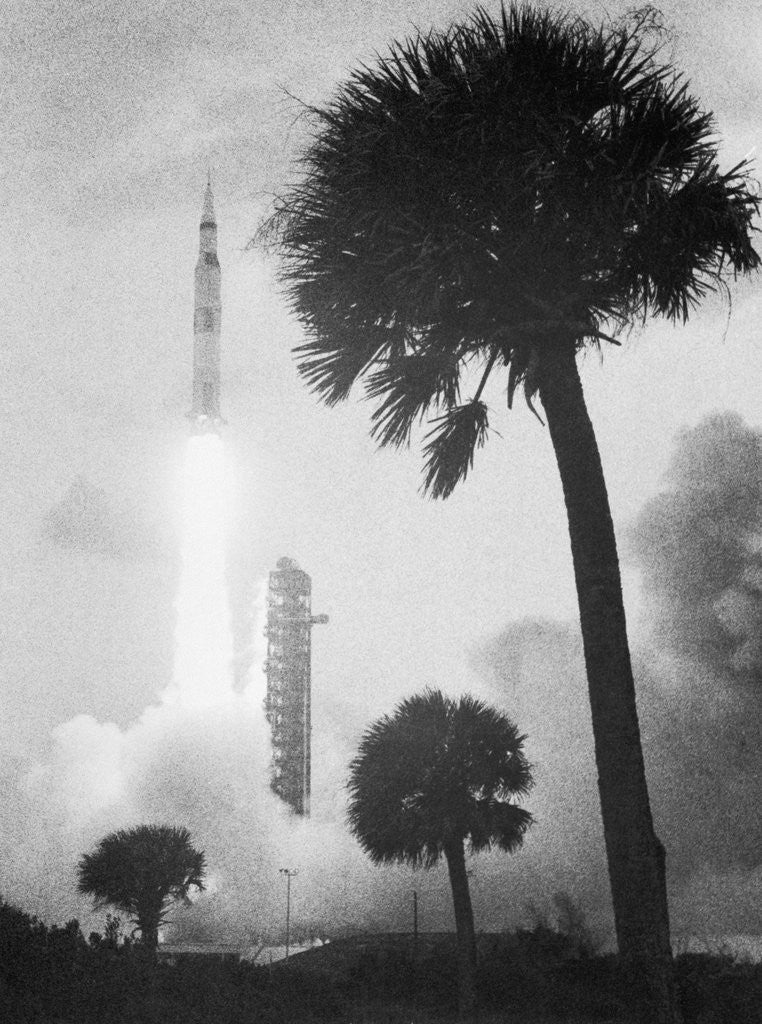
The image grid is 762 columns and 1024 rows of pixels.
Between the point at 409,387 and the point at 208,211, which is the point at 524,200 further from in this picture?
the point at 208,211

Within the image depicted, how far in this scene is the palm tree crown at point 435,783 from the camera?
116 ft

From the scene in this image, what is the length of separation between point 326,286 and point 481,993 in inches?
1134

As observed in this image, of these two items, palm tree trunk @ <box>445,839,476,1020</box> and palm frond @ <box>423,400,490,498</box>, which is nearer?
palm frond @ <box>423,400,490,498</box>

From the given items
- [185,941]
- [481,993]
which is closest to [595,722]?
[481,993]

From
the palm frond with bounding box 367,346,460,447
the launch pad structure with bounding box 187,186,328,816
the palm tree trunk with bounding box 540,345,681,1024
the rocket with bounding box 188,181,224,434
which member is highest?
the rocket with bounding box 188,181,224,434

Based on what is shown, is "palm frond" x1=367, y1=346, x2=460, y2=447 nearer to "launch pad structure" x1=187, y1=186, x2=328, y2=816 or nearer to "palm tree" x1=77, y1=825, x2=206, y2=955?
"palm tree" x1=77, y1=825, x2=206, y2=955

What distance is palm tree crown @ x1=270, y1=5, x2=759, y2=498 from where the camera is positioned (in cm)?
910

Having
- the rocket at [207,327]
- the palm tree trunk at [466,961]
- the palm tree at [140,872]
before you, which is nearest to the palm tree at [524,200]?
the palm tree trunk at [466,961]

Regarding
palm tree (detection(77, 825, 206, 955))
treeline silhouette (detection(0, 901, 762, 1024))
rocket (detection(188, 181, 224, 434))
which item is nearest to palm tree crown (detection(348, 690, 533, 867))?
treeline silhouette (detection(0, 901, 762, 1024))

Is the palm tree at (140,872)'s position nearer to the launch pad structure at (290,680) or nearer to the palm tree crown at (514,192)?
the launch pad structure at (290,680)

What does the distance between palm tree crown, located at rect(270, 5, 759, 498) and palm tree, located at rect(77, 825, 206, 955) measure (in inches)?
2076

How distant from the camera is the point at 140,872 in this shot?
5600cm

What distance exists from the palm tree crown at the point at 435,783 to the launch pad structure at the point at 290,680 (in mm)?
64453

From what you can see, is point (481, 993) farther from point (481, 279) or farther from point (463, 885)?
point (481, 279)
